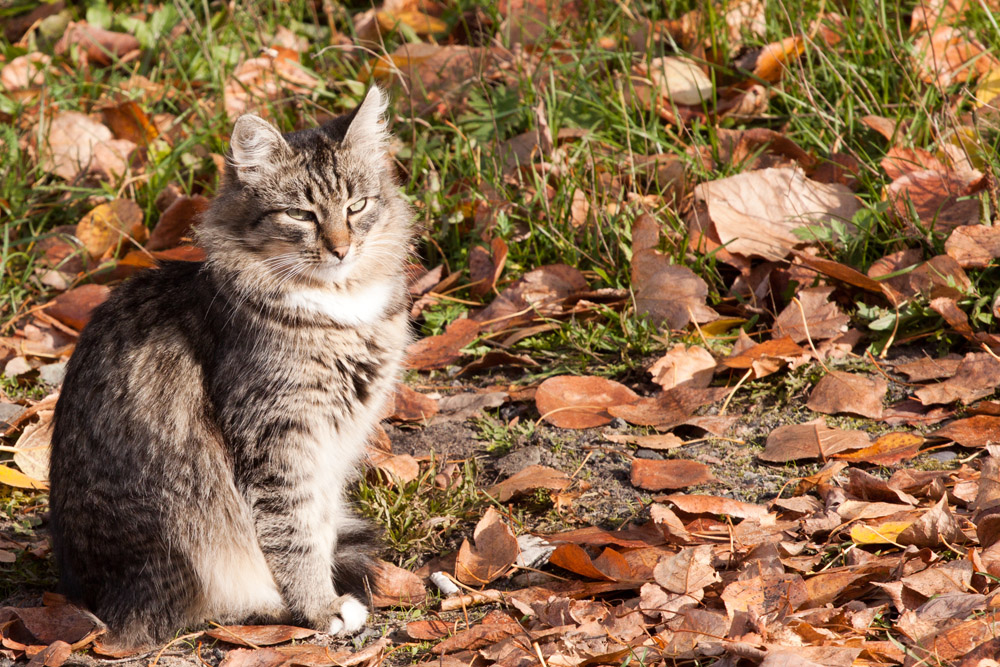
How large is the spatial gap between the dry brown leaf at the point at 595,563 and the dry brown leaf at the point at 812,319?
1.26 m

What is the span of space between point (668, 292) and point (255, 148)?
1.71m

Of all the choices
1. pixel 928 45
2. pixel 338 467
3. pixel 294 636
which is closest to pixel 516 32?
pixel 928 45

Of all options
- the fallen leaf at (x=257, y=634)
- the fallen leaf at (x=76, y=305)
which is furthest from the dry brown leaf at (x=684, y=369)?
the fallen leaf at (x=76, y=305)

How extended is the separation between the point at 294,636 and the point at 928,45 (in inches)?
151

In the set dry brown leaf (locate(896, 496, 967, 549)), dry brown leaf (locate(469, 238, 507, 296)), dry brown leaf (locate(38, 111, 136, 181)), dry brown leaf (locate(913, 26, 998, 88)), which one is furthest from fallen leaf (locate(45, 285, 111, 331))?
dry brown leaf (locate(913, 26, 998, 88))

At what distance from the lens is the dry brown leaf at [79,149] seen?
208 inches

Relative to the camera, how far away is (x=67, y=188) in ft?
16.5

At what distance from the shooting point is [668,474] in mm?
3307

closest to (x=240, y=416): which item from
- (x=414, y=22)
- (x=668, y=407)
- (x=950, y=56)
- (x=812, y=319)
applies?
(x=668, y=407)

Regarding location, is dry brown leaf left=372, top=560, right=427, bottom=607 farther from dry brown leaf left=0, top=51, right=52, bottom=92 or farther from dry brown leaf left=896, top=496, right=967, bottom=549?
dry brown leaf left=0, top=51, right=52, bottom=92

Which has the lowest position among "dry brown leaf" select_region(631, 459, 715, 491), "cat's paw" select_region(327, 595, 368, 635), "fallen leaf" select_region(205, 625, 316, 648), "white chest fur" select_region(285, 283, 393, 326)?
"fallen leaf" select_region(205, 625, 316, 648)

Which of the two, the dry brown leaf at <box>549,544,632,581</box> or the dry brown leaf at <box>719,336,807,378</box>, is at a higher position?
the dry brown leaf at <box>719,336,807,378</box>

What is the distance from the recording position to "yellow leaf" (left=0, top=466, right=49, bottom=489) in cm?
372

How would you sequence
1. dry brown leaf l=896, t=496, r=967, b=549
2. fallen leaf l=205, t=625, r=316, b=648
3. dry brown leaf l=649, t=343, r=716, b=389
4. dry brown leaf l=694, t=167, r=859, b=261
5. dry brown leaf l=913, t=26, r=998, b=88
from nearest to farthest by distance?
dry brown leaf l=896, t=496, r=967, b=549 < fallen leaf l=205, t=625, r=316, b=648 < dry brown leaf l=649, t=343, r=716, b=389 < dry brown leaf l=694, t=167, r=859, b=261 < dry brown leaf l=913, t=26, r=998, b=88
